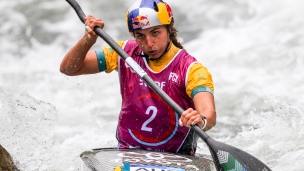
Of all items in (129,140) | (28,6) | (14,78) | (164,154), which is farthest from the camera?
(28,6)

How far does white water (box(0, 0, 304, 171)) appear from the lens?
717cm

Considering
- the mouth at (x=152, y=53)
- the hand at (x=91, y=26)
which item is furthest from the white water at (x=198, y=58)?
the mouth at (x=152, y=53)

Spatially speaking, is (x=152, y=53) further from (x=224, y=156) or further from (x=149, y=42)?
(x=224, y=156)

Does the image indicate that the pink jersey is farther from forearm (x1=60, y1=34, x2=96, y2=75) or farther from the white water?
the white water

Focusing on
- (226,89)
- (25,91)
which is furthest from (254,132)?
(25,91)

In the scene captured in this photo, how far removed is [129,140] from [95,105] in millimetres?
4806

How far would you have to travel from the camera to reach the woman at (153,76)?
4.26 metres

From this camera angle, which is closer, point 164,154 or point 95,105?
point 164,154

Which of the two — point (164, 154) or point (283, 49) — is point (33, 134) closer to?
point (164, 154)

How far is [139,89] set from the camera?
14.6 ft

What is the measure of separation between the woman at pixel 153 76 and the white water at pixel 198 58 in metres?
1.39

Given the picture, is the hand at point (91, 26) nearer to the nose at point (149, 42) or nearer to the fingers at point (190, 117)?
the nose at point (149, 42)

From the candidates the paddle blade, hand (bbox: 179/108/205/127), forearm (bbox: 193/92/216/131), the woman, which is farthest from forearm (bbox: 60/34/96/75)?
the paddle blade

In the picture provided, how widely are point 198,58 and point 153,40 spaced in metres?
6.20
